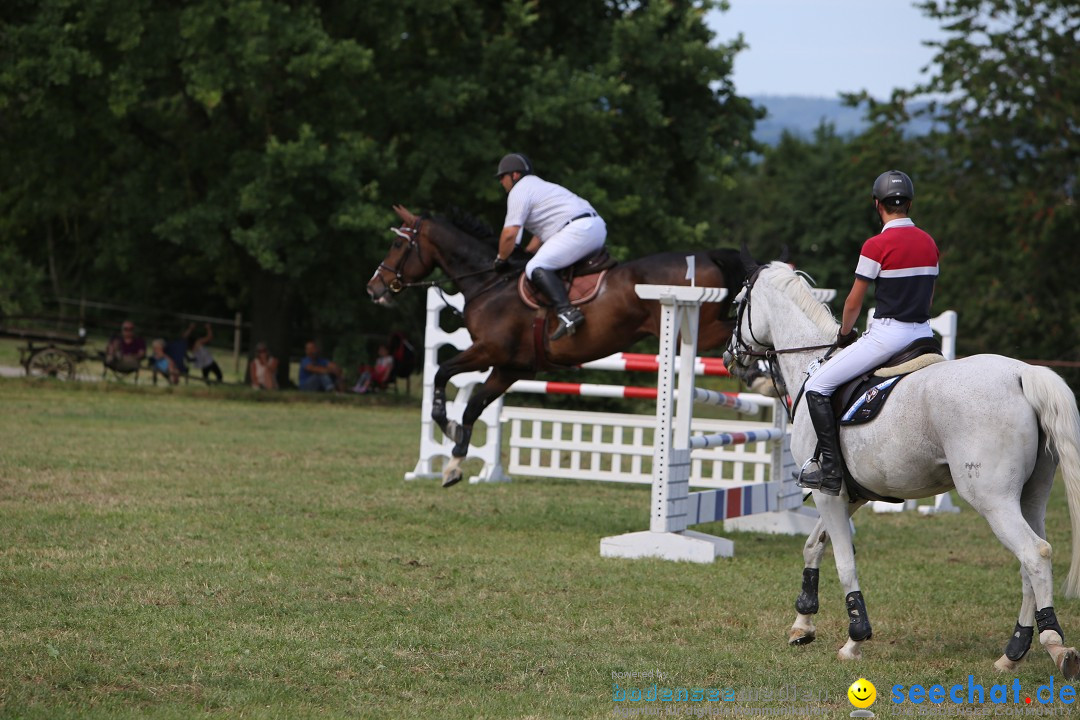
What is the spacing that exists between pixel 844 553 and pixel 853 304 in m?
1.24

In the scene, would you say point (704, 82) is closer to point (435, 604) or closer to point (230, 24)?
point (230, 24)

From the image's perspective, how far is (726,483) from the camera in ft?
40.4

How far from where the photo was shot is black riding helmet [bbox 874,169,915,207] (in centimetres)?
602

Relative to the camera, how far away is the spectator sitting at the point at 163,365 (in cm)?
2428

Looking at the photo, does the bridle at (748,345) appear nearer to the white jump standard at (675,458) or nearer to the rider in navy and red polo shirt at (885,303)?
the rider in navy and red polo shirt at (885,303)

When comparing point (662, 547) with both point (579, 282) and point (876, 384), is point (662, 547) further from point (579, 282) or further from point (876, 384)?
point (876, 384)

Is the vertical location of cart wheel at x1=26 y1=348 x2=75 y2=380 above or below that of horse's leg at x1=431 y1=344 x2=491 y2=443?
below

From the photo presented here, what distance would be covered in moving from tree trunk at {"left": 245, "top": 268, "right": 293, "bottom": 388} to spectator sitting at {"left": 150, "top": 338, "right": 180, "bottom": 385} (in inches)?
59.4

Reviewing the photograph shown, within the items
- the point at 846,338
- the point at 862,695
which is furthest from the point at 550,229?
the point at 862,695

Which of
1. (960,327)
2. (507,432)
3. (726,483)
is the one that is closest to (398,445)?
(507,432)

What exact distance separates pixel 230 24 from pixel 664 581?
17272 mm

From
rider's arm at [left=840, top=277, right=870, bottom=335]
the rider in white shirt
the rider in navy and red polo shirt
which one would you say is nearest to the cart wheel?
the rider in white shirt

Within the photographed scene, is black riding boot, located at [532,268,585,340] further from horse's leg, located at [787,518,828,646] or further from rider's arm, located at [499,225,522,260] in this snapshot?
horse's leg, located at [787,518,828,646]

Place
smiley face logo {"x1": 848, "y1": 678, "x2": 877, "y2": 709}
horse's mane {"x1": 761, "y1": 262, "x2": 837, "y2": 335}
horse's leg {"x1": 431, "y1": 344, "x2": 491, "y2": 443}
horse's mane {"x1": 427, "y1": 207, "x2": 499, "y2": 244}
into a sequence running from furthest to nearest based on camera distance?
horse's mane {"x1": 427, "y1": 207, "x2": 499, "y2": 244} < horse's leg {"x1": 431, "y1": 344, "x2": 491, "y2": 443} < horse's mane {"x1": 761, "y1": 262, "x2": 837, "y2": 335} < smiley face logo {"x1": 848, "y1": 678, "x2": 877, "y2": 709}
